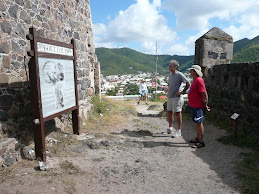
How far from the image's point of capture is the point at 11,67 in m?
3.45

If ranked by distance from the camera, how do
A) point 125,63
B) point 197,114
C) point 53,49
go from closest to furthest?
point 53,49 → point 197,114 → point 125,63

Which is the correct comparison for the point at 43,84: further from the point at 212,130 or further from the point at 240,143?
the point at 212,130

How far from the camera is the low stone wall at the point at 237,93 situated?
4227 millimetres

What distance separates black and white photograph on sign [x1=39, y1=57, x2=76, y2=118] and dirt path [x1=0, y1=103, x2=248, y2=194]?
78 cm

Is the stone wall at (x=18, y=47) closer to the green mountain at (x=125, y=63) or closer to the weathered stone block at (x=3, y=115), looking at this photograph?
the weathered stone block at (x=3, y=115)

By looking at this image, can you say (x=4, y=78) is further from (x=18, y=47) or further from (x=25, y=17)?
(x=25, y=17)

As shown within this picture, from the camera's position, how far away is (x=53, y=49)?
3.43 m

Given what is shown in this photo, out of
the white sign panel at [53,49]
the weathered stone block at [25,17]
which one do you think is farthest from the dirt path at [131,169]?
the weathered stone block at [25,17]

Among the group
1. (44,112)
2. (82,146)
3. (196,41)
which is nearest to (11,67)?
→ (44,112)

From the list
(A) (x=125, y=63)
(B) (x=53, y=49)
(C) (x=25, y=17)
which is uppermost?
(A) (x=125, y=63)

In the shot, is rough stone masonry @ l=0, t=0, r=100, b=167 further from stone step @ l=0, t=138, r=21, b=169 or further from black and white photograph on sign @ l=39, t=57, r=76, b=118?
black and white photograph on sign @ l=39, t=57, r=76, b=118

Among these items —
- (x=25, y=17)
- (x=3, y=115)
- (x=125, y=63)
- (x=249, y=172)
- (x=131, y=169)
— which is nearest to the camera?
(x=249, y=172)

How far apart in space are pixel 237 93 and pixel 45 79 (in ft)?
14.3

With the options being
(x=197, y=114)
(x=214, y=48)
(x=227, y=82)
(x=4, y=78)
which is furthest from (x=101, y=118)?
(x=214, y=48)
